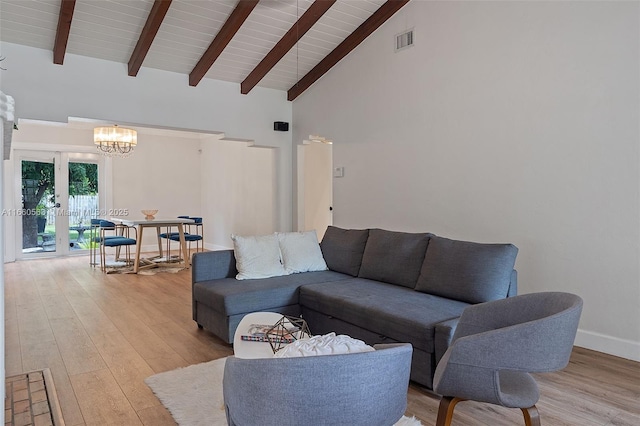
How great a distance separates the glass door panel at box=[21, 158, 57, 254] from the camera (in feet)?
25.4

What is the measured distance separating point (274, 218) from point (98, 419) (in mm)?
4584

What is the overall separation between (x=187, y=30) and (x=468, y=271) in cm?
397

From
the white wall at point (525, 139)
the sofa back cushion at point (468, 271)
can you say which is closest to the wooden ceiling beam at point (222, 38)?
the white wall at point (525, 139)

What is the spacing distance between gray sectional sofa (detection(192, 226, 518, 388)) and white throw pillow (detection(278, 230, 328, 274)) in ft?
0.31

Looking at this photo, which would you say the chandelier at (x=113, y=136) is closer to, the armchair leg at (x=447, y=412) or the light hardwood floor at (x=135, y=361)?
the light hardwood floor at (x=135, y=361)

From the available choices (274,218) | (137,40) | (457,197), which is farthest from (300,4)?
(274,218)

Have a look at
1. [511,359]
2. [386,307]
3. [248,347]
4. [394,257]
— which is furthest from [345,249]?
[511,359]

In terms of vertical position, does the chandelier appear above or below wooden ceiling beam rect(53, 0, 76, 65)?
below

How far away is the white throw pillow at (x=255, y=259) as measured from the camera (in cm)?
371

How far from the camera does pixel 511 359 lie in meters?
1.56

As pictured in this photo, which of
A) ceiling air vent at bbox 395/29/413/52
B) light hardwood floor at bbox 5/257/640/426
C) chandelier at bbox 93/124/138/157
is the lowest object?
light hardwood floor at bbox 5/257/640/426

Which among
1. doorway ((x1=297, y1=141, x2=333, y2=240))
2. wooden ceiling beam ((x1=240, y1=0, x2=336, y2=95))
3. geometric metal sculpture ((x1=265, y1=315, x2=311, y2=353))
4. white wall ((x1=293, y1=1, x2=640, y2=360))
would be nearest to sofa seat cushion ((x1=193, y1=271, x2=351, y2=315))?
geometric metal sculpture ((x1=265, y1=315, x2=311, y2=353))

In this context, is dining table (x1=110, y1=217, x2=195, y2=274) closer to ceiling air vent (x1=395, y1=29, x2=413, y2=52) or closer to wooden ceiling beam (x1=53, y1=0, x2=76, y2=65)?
wooden ceiling beam (x1=53, y1=0, x2=76, y2=65)

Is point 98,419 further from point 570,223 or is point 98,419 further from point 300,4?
point 300,4
